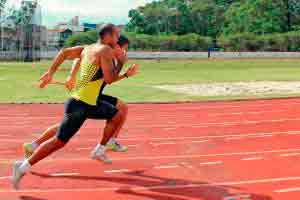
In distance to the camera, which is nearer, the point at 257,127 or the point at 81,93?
the point at 81,93

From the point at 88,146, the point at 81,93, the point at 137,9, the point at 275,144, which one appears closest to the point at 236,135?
the point at 275,144

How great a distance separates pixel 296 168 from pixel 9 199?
157 inches

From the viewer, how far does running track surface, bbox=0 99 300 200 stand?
655 centimetres

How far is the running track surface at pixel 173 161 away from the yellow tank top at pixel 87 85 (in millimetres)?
1088

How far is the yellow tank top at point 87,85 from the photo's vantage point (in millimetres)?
6672

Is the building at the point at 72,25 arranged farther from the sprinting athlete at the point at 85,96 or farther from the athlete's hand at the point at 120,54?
the sprinting athlete at the point at 85,96

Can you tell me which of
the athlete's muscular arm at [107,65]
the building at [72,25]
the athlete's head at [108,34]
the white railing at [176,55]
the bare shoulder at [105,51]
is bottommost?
the white railing at [176,55]

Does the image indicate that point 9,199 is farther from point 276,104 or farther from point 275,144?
point 276,104

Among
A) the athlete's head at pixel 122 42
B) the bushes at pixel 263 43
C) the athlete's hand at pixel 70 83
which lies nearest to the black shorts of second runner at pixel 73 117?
the athlete's hand at pixel 70 83

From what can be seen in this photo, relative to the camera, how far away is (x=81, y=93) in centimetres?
669

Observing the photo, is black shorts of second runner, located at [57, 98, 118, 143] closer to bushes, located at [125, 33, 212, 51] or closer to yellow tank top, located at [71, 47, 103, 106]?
yellow tank top, located at [71, 47, 103, 106]

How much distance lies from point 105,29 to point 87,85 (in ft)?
2.40

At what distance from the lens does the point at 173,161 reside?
8266mm

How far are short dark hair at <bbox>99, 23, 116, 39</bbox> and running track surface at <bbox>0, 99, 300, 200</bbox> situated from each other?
6.13 feet
